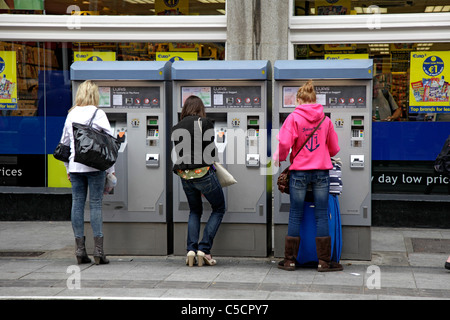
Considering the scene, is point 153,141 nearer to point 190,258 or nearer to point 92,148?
point 92,148

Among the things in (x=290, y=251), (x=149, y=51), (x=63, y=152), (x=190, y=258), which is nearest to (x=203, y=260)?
(x=190, y=258)

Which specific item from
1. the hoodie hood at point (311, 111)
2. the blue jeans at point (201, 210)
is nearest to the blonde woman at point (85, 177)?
the blue jeans at point (201, 210)

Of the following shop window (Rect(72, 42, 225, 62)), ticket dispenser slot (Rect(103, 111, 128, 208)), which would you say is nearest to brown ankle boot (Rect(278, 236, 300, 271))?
ticket dispenser slot (Rect(103, 111, 128, 208))

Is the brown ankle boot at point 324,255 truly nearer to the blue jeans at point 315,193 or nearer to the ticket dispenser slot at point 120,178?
the blue jeans at point 315,193

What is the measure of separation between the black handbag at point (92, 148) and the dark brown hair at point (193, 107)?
2.78 feet

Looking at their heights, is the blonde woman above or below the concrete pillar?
below

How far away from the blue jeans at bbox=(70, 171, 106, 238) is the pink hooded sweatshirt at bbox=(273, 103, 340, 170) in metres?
1.91

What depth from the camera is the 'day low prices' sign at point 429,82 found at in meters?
9.27

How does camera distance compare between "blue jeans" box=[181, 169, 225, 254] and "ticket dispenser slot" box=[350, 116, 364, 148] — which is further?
"ticket dispenser slot" box=[350, 116, 364, 148]

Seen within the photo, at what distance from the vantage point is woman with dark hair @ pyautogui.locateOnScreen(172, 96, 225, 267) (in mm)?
6688

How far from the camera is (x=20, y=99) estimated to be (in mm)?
9992

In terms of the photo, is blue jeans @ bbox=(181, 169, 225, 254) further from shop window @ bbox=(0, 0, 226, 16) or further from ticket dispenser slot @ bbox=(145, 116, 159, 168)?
shop window @ bbox=(0, 0, 226, 16)

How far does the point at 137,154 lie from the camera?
287 inches

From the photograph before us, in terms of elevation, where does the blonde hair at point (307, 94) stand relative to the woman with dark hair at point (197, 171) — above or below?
above
